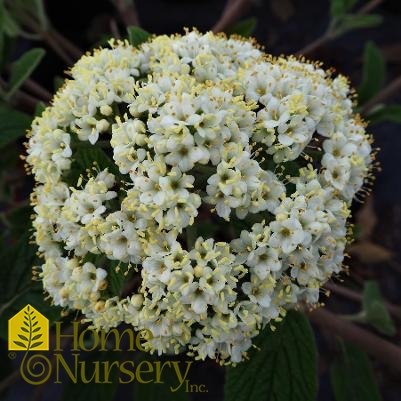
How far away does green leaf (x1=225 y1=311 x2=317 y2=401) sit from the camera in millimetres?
1306

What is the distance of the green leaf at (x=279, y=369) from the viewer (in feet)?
4.28

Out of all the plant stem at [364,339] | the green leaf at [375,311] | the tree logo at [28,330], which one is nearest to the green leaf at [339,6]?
the green leaf at [375,311]

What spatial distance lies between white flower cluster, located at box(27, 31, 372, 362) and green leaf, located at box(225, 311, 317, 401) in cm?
5

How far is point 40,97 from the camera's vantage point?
7.86 ft

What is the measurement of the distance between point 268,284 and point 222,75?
497 millimetres

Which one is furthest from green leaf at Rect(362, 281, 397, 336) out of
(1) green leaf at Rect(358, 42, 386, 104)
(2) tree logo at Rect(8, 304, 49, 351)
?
(2) tree logo at Rect(8, 304, 49, 351)

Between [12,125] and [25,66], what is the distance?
0.23 meters

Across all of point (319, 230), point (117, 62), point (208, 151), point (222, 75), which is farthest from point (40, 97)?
point (319, 230)

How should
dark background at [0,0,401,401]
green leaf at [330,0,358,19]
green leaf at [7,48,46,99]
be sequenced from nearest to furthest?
green leaf at [7,48,46,99], green leaf at [330,0,358,19], dark background at [0,0,401,401]

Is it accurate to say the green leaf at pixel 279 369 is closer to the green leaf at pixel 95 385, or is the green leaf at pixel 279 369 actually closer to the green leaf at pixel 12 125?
the green leaf at pixel 95 385

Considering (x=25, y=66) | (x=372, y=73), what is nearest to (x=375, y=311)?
(x=372, y=73)

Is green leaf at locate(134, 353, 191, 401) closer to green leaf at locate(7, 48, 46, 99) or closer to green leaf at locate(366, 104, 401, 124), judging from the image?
green leaf at locate(7, 48, 46, 99)

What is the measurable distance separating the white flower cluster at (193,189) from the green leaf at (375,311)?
45 centimetres

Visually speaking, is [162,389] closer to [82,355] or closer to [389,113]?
[82,355]
